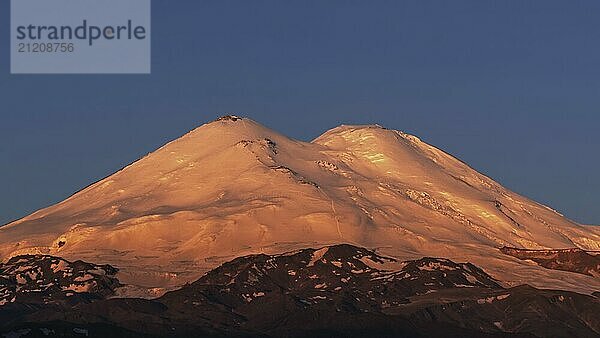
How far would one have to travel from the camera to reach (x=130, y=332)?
647 feet

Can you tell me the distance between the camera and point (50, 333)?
186125 millimetres

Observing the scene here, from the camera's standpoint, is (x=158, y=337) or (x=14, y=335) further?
(x=158, y=337)

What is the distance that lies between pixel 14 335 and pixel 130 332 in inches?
836

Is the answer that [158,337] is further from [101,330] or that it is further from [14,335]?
[14,335]

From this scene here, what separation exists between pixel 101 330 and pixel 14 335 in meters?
14.8

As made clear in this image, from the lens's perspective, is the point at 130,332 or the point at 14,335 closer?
the point at 14,335

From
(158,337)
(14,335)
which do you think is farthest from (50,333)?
(158,337)

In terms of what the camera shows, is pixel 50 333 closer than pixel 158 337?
Yes

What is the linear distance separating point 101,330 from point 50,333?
352 inches

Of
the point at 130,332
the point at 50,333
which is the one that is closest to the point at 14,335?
the point at 50,333

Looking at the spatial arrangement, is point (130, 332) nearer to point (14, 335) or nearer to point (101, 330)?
point (101, 330)

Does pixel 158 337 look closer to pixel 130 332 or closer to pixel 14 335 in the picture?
pixel 130 332

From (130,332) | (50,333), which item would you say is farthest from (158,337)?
(50,333)

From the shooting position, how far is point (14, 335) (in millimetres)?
182500
